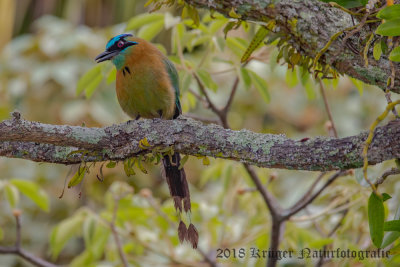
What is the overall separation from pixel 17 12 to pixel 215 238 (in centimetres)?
656

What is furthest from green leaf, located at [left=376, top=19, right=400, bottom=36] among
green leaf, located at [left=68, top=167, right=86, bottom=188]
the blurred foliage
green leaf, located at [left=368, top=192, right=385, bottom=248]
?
the blurred foliage

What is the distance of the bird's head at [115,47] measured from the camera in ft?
9.34

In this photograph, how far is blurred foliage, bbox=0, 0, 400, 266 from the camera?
2789mm

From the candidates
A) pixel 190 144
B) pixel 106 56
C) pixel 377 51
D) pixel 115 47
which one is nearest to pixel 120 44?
pixel 115 47

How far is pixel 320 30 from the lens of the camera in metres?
1.79

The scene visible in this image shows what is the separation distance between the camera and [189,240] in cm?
229

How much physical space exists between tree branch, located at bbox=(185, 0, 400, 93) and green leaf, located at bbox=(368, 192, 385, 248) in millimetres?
432

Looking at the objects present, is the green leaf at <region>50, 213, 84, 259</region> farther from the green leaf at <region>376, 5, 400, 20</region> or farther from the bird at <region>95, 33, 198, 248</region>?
the green leaf at <region>376, 5, 400, 20</region>

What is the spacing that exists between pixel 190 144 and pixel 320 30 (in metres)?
0.58

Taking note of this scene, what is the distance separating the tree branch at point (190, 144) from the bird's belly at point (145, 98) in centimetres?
90

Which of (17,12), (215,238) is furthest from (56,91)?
(215,238)

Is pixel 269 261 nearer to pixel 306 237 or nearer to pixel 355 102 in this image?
pixel 306 237

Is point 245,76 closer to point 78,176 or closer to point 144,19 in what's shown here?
point 144,19

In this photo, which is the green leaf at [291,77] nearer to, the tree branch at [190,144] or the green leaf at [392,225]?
the tree branch at [190,144]
